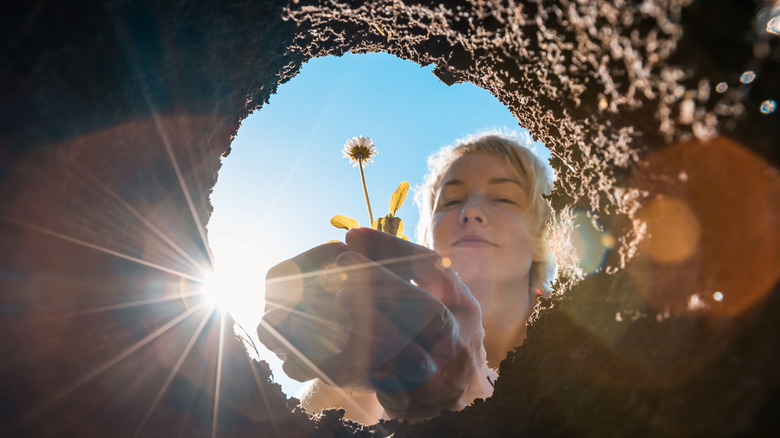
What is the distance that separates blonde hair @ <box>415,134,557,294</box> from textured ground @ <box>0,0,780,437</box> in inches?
65.0

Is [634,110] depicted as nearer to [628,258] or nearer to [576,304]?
[628,258]

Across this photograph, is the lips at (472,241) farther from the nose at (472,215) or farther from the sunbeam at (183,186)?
the sunbeam at (183,186)

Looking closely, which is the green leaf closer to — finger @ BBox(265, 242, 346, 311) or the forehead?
finger @ BBox(265, 242, 346, 311)

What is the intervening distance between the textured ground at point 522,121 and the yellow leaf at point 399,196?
0.79m

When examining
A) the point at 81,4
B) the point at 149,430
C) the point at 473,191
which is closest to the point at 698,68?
the point at 81,4

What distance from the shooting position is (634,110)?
17.6 inches

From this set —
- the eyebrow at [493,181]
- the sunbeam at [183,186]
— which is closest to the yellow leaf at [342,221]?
the sunbeam at [183,186]

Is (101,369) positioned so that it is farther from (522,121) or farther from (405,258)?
(522,121)

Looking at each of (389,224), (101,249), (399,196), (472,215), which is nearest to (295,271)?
(101,249)

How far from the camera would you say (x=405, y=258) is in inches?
34.4

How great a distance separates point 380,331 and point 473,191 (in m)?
1.66

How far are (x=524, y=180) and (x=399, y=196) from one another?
1.39 m

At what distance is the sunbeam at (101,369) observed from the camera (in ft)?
1.63

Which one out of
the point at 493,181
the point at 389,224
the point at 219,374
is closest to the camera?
the point at 219,374
